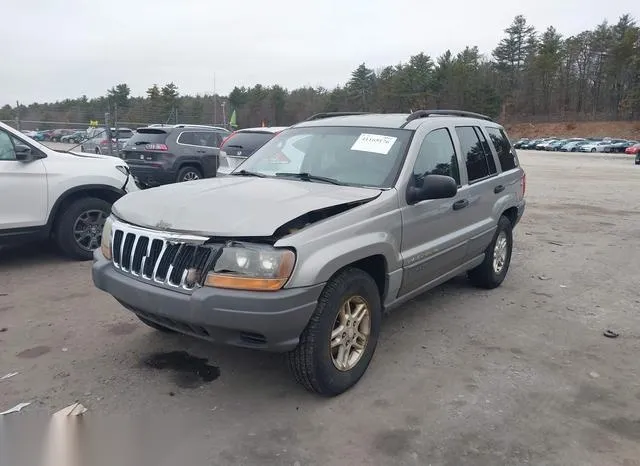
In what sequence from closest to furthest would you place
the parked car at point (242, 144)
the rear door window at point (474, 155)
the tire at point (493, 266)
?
the rear door window at point (474, 155) → the tire at point (493, 266) → the parked car at point (242, 144)

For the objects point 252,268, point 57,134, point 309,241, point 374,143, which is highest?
point 57,134

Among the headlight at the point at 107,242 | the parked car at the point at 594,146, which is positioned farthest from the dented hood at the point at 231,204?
the parked car at the point at 594,146

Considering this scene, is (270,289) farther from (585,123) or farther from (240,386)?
(585,123)

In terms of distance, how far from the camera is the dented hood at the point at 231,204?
3.08 metres

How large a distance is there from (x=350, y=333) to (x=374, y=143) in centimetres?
158

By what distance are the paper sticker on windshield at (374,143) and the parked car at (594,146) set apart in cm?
5777

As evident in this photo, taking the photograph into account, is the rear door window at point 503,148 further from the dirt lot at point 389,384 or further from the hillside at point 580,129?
the hillside at point 580,129

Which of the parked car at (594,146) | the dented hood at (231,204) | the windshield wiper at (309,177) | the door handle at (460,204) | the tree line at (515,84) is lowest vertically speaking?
the door handle at (460,204)

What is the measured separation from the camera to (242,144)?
423 inches

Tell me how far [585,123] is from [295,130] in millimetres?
86560

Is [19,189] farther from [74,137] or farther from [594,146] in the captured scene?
[594,146]

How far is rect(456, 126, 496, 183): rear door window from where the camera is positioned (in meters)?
4.98

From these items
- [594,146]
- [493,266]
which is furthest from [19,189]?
[594,146]

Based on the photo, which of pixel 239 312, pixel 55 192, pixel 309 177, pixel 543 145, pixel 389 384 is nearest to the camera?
pixel 239 312
